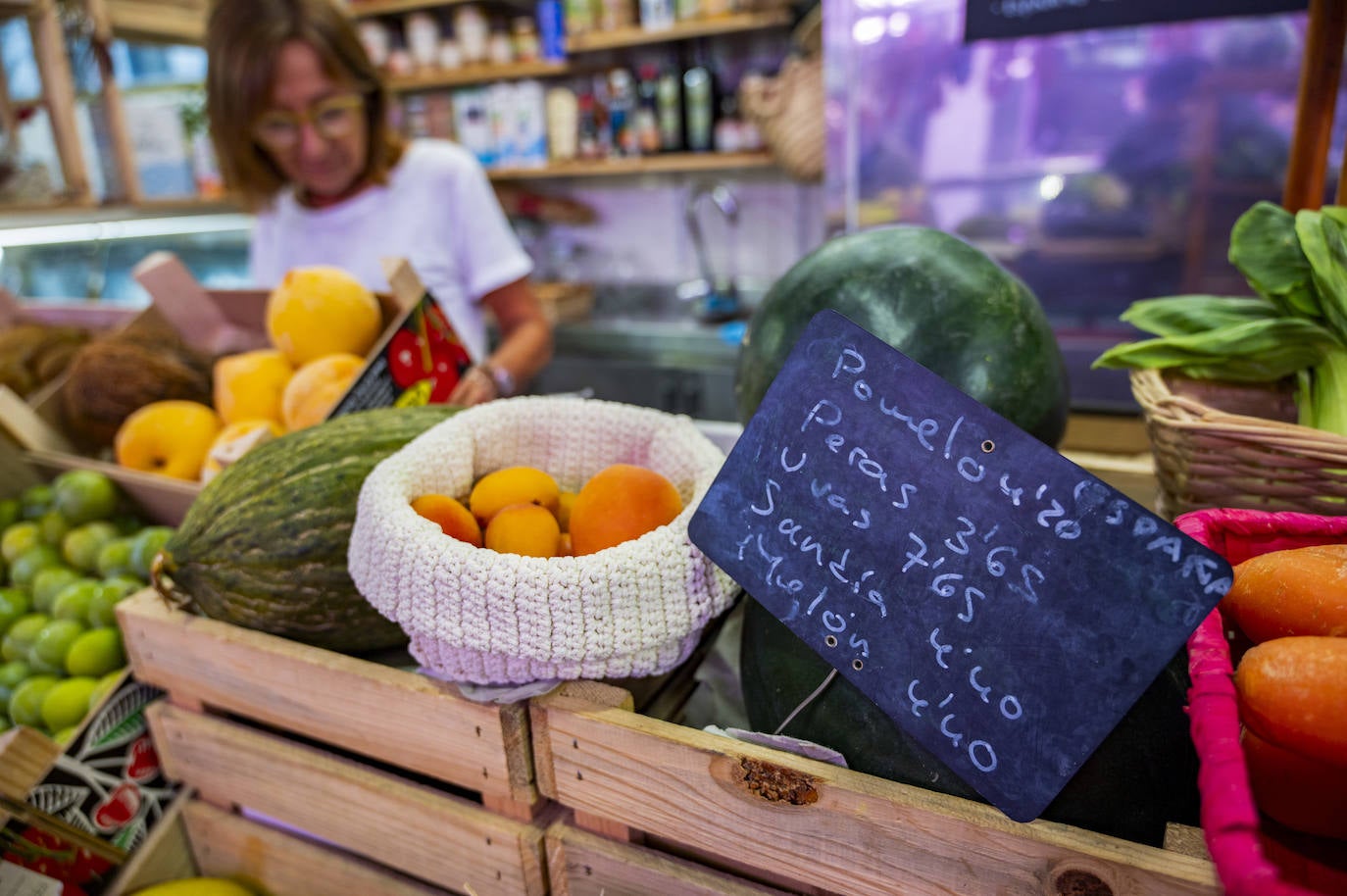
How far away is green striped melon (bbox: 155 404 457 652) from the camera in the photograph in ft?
2.54

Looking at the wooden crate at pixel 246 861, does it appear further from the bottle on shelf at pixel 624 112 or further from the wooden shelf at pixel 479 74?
the wooden shelf at pixel 479 74

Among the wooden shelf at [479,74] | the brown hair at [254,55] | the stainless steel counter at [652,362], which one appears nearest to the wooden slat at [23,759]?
the brown hair at [254,55]

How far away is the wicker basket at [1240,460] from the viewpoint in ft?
2.21

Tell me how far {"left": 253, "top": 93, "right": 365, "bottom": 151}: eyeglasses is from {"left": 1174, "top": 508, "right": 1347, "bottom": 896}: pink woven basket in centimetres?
166

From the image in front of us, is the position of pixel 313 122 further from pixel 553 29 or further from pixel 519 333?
pixel 553 29

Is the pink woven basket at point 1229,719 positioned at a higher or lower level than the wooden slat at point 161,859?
higher

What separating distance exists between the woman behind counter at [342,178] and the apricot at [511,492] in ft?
2.96

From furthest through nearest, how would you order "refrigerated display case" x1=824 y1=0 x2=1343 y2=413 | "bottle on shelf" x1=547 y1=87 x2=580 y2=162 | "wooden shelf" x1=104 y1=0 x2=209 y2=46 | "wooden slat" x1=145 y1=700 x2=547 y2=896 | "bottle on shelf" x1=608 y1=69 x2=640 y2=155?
"bottle on shelf" x1=547 y1=87 x2=580 y2=162, "bottle on shelf" x1=608 y1=69 x2=640 y2=155, "wooden shelf" x1=104 y1=0 x2=209 y2=46, "refrigerated display case" x1=824 y1=0 x2=1343 y2=413, "wooden slat" x1=145 y1=700 x2=547 y2=896

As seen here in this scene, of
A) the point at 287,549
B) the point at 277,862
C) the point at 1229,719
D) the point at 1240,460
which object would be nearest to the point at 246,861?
the point at 277,862

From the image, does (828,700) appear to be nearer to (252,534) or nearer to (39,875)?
(252,534)

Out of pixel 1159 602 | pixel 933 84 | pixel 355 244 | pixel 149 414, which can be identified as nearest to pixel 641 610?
pixel 1159 602

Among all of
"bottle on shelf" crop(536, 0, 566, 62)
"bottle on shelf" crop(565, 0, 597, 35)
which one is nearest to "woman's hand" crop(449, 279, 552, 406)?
"bottle on shelf" crop(565, 0, 597, 35)

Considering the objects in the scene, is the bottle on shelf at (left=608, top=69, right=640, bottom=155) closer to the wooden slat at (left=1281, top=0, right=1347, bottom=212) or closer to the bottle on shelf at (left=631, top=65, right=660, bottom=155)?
the bottle on shelf at (left=631, top=65, right=660, bottom=155)

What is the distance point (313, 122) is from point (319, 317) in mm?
753
